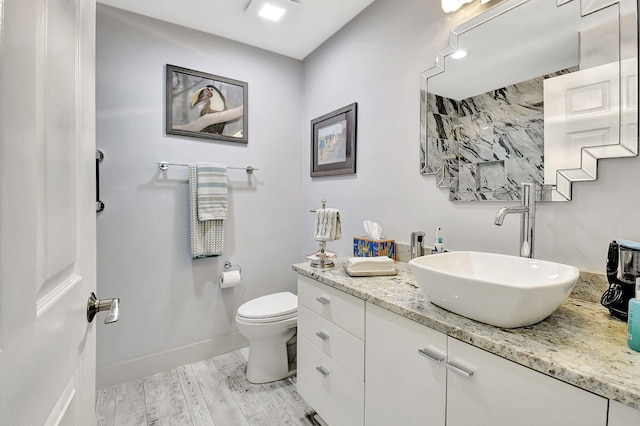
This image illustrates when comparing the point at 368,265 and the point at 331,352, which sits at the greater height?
the point at 368,265

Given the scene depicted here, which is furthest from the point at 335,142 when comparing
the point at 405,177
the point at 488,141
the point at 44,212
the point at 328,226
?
the point at 44,212

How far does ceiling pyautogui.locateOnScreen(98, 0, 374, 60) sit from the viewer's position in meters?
1.97

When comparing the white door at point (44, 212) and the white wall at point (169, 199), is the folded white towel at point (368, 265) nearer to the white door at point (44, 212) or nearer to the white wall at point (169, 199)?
the white door at point (44, 212)

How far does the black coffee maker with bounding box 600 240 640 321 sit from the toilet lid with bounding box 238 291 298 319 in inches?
62.4

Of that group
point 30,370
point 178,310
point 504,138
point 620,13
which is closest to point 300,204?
point 178,310

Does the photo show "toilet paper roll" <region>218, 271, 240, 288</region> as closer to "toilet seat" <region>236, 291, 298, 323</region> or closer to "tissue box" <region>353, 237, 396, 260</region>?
"toilet seat" <region>236, 291, 298, 323</region>

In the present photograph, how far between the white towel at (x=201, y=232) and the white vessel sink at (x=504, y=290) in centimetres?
162

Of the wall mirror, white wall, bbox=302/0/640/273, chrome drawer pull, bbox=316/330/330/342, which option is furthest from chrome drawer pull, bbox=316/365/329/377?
the wall mirror

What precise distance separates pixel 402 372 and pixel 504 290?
1.61ft

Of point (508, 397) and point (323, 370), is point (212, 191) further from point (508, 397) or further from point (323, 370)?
point (508, 397)

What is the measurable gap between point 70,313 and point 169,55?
7.16 feet

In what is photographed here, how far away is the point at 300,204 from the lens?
2777 millimetres

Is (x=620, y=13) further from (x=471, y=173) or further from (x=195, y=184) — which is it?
(x=195, y=184)

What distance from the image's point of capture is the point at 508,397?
75 cm
